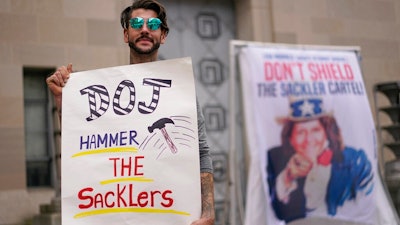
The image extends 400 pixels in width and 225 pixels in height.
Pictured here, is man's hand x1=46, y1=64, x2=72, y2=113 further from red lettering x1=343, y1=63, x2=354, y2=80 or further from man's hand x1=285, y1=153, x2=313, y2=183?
red lettering x1=343, y1=63, x2=354, y2=80

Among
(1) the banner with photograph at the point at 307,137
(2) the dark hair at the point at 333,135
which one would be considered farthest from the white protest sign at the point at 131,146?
(2) the dark hair at the point at 333,135

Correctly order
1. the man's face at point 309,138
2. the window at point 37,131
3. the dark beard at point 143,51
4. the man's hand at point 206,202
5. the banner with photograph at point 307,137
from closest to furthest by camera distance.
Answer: the man's hand at point 206,202 → the dark beard at point 143,51 → the banner with photograph at point 307,137 → the man's face at point 309,138 → the window at point 37,131

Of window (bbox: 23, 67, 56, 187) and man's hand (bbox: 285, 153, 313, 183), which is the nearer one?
man's hand (bbox: 285, 153, 313, 183)

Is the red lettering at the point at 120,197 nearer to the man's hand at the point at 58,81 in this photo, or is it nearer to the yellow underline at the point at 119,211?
the yellow underline at the point at 119,211

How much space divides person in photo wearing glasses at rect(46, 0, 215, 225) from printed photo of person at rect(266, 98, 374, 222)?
3.45 m

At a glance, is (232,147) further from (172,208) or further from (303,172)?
(172,208)

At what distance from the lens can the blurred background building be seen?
7301mm

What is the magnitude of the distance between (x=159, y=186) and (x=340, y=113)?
14.2 feet

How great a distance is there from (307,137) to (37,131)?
301cm

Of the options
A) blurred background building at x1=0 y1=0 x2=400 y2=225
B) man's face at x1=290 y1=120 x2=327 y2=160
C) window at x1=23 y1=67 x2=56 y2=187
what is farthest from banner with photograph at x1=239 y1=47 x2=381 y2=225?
window at x1=23 y1=67 x2=56 y2=187

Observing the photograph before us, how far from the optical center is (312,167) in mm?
6805

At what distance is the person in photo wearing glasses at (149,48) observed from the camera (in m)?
3.12

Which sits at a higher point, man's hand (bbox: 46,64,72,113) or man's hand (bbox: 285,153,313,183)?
man's hand (bbox: 46,64,72,113)

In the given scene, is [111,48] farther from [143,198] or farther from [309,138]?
[143,198]
